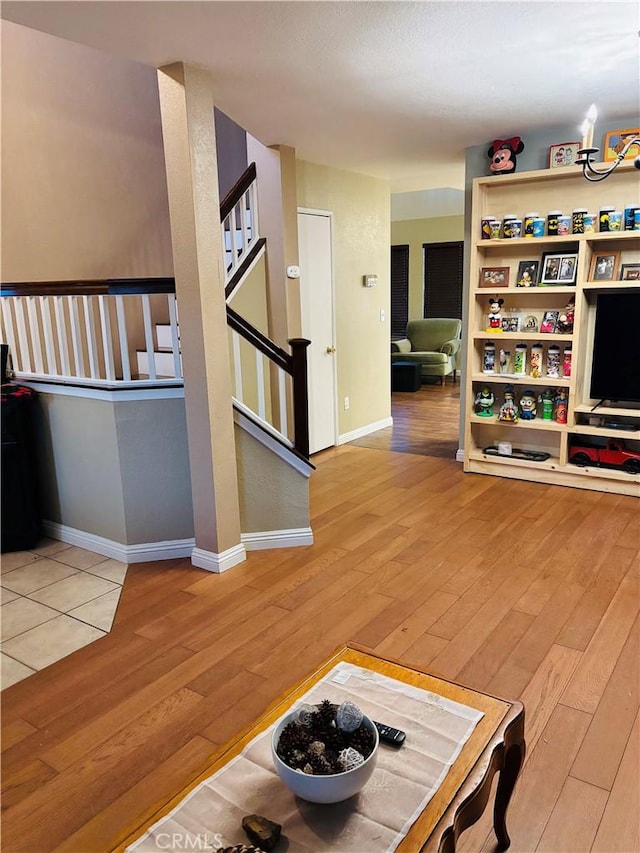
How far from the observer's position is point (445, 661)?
2434mm

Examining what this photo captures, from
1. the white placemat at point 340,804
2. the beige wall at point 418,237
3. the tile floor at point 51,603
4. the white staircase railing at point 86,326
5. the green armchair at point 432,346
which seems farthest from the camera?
the beige wall at point 418,237

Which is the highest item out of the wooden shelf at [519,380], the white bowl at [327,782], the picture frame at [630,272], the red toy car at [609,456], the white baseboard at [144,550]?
the picture frame at [630,272]

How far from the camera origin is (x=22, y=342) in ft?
12.1

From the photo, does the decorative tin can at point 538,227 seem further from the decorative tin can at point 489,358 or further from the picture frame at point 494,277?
the decorative tin can at point 489,358

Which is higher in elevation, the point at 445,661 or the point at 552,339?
the point at 552,339

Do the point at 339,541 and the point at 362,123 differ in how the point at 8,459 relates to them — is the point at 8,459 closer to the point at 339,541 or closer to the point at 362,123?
the point at 339,541

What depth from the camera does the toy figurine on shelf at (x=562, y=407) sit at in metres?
4.39

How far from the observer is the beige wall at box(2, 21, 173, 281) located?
4730mm

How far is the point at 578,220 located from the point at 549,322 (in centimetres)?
73

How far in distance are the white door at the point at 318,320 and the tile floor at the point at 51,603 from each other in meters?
2.52

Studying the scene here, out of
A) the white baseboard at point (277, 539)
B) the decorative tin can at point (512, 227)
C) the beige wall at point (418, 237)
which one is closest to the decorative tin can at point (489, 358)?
the decorative tin can at point (512, 227)

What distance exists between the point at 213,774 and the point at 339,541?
2341 millimetres

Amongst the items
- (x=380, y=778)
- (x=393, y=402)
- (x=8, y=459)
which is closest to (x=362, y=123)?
(x=8, y=459)

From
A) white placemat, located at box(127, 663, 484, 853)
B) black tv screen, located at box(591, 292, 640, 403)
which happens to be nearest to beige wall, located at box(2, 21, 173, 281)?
black tv screen, located at box(591, 292, 640, 403)
